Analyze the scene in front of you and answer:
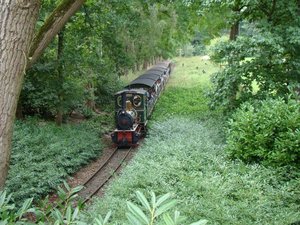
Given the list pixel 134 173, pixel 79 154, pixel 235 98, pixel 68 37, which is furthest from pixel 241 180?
pixel 68 37

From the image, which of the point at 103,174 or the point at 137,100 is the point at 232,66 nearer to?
the point at 137,100

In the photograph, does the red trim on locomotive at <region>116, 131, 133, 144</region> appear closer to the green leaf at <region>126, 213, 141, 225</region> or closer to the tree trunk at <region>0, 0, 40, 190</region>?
the tree trunk at <region>0, 0, 40, 190</region>

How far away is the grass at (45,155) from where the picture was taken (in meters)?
9.70

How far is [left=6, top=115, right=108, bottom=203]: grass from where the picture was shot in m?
9.70

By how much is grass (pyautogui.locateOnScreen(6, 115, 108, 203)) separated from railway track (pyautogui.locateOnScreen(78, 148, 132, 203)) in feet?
2.42

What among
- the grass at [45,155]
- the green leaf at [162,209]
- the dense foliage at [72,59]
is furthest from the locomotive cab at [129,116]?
the green leaf at [162,209]

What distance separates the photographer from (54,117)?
61.2ft

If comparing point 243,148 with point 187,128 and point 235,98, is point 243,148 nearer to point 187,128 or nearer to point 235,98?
point 235,98

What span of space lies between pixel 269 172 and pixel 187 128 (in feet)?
22.2

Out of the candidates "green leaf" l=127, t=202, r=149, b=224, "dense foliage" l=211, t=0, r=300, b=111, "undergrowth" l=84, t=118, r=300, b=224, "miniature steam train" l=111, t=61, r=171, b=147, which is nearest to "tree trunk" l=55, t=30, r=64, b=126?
"miniature steam train" l=111, t=61, r=171, b=147

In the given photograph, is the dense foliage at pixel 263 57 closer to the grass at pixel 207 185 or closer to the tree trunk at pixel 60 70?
the grass at pixel 207 185

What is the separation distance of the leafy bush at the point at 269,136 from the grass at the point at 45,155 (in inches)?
208

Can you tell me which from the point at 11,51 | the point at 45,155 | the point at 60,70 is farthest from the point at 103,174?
the point at 11,51

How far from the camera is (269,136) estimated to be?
350 inches
